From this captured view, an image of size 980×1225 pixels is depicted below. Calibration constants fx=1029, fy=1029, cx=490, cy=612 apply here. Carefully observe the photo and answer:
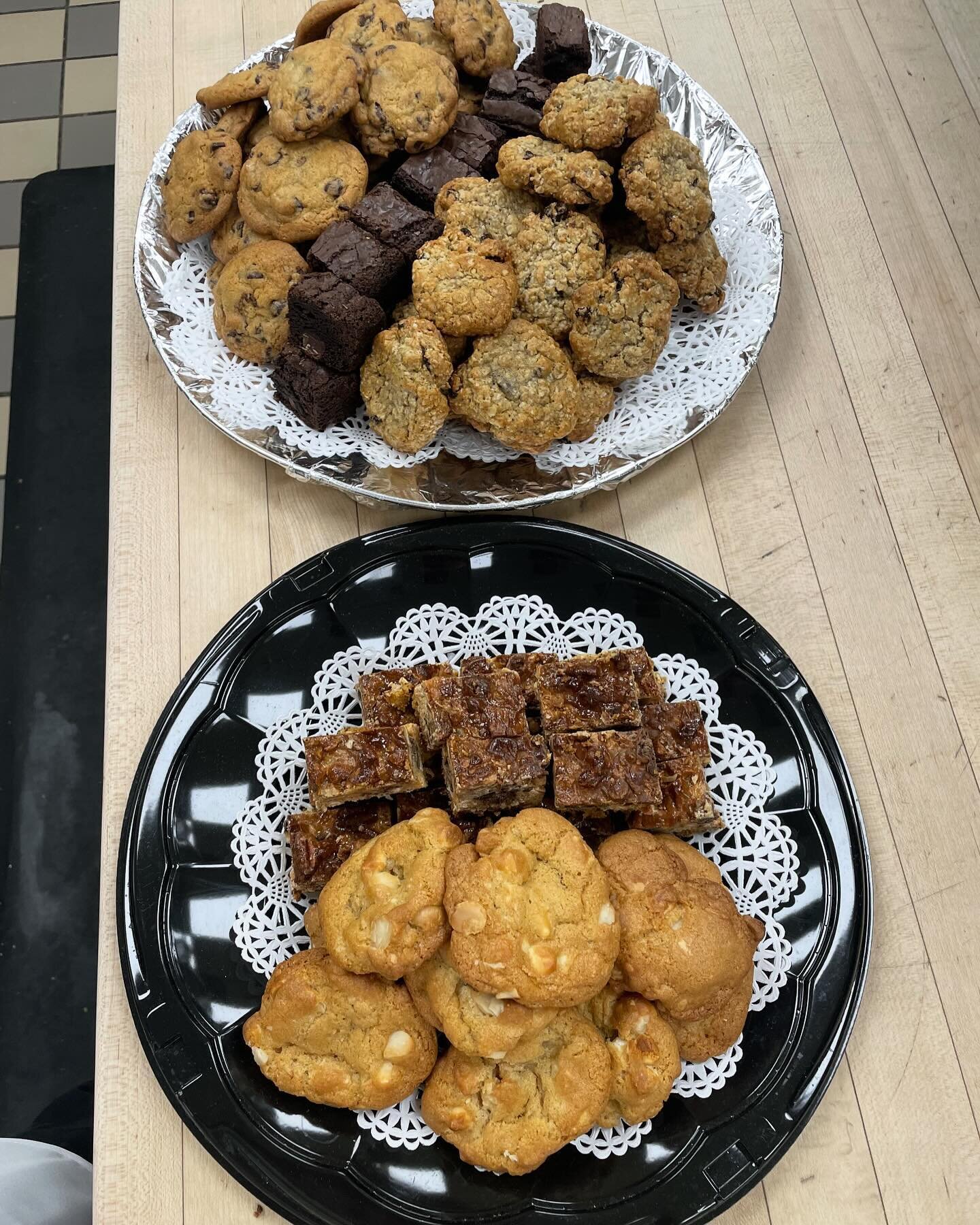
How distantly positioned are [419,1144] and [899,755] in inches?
36.3

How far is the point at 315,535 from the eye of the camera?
5.69 ft

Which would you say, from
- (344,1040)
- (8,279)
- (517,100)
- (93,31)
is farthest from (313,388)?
(93,31)

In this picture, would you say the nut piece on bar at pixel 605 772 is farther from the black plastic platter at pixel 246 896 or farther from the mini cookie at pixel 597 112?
the mini cookie at pixel 597 112

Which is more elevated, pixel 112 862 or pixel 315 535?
pixel 315 535

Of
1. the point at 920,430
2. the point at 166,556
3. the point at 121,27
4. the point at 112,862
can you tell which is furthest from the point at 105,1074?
the point at 121,27

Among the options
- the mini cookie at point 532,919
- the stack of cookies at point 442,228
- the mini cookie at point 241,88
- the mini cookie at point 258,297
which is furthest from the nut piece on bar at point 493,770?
the mini cookie at point 241,88

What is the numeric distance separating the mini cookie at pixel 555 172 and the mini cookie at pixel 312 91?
0.27m

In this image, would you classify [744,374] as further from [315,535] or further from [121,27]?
[121,27]

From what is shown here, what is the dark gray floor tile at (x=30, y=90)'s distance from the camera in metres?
3.06

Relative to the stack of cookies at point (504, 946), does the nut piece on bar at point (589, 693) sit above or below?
above

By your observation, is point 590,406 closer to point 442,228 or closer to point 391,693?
point 442,228

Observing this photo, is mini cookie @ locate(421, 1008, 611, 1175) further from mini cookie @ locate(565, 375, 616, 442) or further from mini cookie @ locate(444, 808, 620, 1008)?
mini cookie @ locate(565, 375, 616, 442)

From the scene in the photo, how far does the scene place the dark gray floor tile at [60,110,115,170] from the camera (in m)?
3.02

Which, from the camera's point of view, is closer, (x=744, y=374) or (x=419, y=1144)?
(x=419, y=1144)
